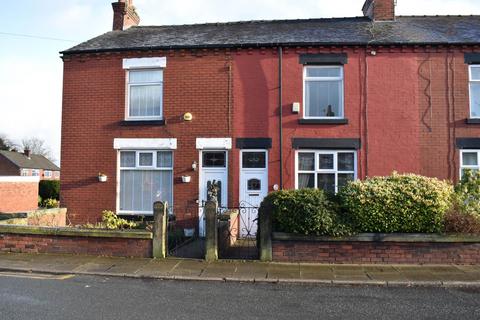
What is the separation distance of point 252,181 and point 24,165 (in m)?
53.6

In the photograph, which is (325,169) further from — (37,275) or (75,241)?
(37,275)

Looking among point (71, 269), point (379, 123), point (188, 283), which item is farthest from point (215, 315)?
point (379, 123)

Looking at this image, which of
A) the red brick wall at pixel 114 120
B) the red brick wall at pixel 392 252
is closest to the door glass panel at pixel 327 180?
the red brick wall at pixel 114 120

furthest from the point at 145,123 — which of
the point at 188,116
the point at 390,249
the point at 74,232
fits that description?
the point at 390,249

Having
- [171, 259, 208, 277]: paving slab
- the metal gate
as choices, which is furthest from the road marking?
the metal gate

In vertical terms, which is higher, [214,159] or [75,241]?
[214,159]

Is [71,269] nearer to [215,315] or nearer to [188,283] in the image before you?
[188,283]

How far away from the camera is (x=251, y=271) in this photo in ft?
27.0

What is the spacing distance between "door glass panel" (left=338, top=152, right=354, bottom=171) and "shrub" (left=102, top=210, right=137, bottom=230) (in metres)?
6.29

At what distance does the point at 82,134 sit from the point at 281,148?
6377 mm

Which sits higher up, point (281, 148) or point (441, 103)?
point (441, 103)

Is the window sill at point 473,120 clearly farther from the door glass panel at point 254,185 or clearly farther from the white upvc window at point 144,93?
the white upvc window at point 144,93

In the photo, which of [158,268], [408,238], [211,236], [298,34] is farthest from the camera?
[298,34]

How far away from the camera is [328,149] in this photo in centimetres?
1300
